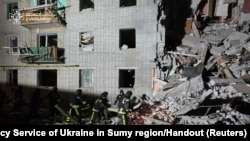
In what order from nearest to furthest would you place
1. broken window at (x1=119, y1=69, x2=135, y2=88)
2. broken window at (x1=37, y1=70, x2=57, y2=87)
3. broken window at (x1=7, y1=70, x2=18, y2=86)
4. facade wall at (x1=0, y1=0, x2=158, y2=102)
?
facade wall at (x1=0, y1=0, x2=158, y2=102)
broken window at (x1=119, y1=69, x2=135, y2=88)
broken window at (x1=37, y1=70, x2=57, y2=87)
broken window at (x1=7, y1=70, x2=18, y2=86)

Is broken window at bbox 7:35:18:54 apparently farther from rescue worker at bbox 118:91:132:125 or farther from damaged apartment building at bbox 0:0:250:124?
rescue worker at bbox 118:91:132:125

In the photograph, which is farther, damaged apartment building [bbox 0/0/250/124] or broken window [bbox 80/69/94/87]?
broken window [bbox 80/69/94/87]

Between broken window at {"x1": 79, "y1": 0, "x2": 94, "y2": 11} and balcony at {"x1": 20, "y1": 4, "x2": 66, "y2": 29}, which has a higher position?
broken window at {"x1": 79, "y1": 0, "x2": 94, "y2": 11}

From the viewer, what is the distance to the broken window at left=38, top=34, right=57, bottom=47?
2479 cm

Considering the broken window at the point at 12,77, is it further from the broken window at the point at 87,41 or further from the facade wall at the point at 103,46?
the broken window at the point at 87,41

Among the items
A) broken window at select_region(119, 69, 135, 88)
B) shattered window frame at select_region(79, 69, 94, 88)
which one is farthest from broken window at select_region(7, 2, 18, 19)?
broken window at select_region(119, 69, 135, 88)

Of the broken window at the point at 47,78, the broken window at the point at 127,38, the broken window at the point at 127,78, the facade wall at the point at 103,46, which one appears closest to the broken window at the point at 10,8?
the facade wall at the point at 103,46

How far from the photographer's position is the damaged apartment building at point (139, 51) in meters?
18.8

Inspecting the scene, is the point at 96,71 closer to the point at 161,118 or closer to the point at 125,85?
the point at 125,85

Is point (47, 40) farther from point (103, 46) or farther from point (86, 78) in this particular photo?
point (103, 46)

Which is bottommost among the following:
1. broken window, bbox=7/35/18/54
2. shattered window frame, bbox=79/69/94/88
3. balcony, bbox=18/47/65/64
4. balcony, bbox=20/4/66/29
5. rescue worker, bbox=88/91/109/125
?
rescue worker, bbox=88/91/109/125

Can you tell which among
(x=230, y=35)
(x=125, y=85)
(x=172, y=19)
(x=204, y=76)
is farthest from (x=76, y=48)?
(x=230, y=35)

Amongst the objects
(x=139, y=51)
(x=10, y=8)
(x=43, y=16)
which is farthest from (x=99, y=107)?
(x=10, y=8)

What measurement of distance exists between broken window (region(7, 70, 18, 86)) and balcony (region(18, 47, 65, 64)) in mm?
2102
